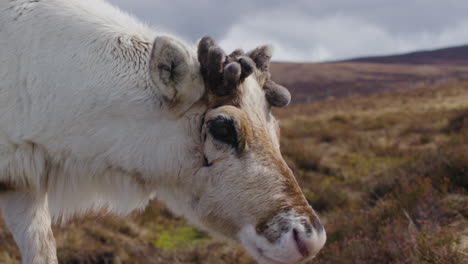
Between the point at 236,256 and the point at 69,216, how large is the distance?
3254 mm

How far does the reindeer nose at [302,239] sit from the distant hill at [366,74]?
60745 mm

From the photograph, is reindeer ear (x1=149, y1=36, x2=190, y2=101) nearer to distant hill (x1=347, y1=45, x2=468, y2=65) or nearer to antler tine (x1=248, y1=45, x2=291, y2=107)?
antler tine (x1=248, y1=45, x2=291, y2=107)

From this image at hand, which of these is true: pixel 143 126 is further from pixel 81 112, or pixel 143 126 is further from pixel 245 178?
pixel 245 178

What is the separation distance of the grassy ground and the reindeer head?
2.12m

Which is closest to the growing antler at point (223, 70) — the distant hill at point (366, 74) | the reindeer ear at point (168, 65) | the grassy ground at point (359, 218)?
the reindeer ear at point (168, 65)

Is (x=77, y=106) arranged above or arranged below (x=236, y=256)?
above

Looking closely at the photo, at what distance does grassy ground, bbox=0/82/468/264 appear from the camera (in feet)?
17.6

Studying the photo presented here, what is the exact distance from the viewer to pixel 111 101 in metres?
3.60

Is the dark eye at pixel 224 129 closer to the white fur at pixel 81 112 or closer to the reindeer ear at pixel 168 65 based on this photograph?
the white fur at pixel 81 112

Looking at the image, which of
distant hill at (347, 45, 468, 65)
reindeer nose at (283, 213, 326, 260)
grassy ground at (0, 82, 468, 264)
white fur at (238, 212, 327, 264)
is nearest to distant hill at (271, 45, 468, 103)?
distant hill at (347, 45, 468, 65)

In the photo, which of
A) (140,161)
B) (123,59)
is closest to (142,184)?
(140,161)

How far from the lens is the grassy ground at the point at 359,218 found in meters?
5.37

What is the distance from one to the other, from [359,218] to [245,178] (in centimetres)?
420

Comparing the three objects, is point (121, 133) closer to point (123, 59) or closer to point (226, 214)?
point (123, 59)
